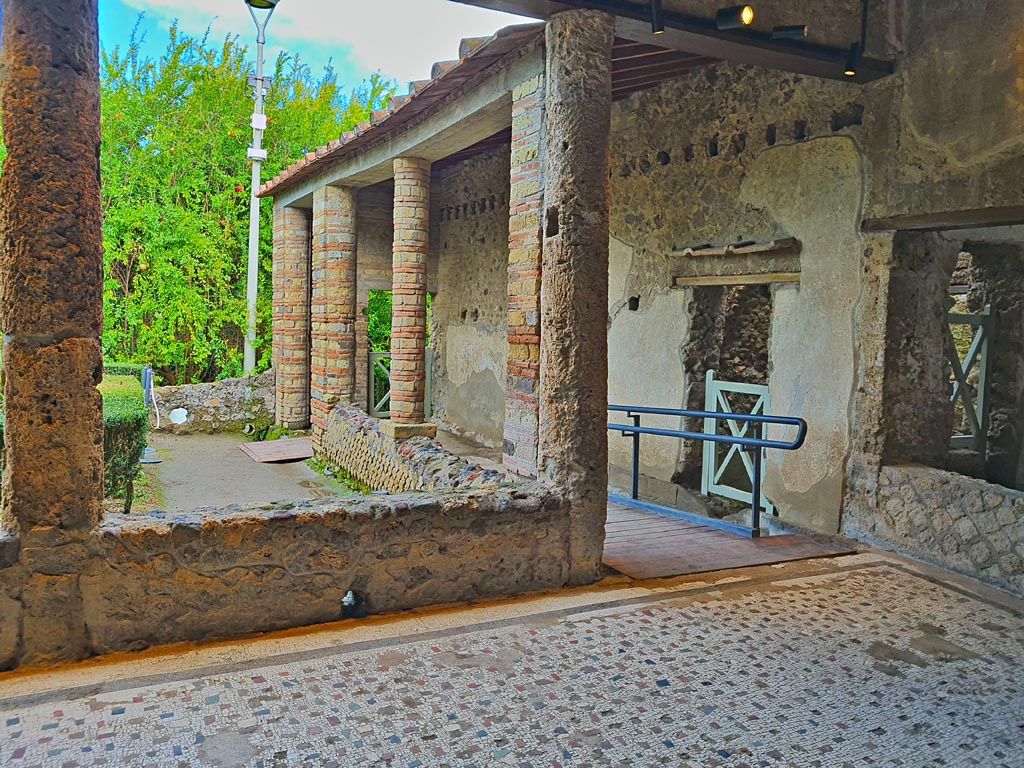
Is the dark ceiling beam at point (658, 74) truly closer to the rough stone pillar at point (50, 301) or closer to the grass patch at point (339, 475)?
the rough stone pillar at point (50, 301)

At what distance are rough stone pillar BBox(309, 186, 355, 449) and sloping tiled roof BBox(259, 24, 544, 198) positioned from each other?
0.55m

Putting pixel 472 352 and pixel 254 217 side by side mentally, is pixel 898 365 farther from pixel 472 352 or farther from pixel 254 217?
pixel 254 217

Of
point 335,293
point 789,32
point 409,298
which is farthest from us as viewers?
point 335,293

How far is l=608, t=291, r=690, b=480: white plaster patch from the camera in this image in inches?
287

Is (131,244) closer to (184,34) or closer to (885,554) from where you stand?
(184,34)

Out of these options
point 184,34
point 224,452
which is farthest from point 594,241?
point 184,34

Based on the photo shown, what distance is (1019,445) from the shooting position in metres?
6.47

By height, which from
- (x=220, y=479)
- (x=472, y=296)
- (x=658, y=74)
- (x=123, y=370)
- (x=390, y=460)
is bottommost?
(x=220, y=479)

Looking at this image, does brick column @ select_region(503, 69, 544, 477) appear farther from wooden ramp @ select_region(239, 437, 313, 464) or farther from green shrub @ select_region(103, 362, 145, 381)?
green shrub @ select_region(103, 362, 145, 381)

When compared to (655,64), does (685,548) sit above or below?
below

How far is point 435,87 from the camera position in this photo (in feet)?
20.5

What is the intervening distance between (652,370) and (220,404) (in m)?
7.63

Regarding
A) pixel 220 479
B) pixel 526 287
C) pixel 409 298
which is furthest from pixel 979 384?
pixel 220 479

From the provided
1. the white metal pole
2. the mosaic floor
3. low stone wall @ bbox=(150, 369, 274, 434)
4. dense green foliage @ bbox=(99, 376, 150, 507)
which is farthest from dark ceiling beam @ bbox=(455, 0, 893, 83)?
the white metal pole
